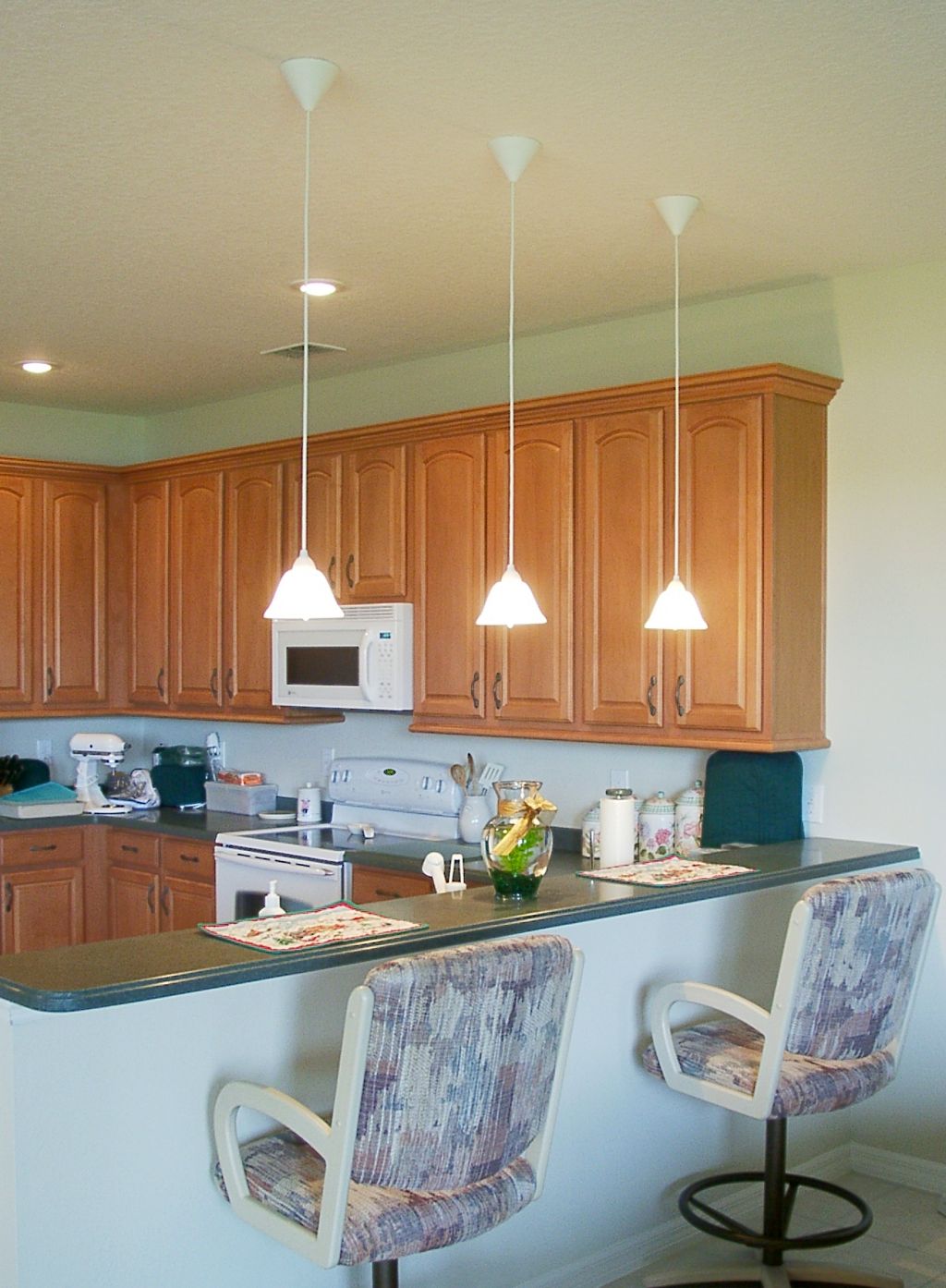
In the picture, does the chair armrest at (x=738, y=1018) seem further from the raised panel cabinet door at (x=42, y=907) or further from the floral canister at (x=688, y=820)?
the raised panel cabinet door at (x=42, y=907)

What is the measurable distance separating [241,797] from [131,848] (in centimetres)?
48

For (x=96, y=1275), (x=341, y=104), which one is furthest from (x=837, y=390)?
(x=96, y=1275)

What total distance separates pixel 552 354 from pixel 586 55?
7.65ft

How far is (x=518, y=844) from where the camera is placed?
3.15 metres

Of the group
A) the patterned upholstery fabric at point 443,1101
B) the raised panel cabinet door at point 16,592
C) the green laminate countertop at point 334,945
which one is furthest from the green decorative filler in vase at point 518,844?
the raised panel cabinet door at point 16,592

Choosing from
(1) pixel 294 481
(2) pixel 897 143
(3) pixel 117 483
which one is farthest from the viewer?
(3) pixel 117 483

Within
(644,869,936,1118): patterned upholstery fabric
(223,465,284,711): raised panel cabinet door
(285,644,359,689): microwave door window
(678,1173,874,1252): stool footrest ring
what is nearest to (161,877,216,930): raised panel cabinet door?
(223,465,284,711): raised panel cabinet door

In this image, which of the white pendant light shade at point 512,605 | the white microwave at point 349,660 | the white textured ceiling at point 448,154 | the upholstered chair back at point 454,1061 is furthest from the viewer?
the white microwave at point 349,660

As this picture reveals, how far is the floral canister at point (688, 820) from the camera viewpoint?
173 inches

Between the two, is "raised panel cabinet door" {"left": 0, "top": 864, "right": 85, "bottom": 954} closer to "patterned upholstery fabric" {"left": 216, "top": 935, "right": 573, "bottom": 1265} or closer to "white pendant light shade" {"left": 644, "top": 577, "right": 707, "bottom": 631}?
"white pendant light shade" {"left": 644, "top": 577, "right": 707, "bottom": 631}

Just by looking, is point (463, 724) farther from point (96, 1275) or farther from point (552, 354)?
point (96, 1275)

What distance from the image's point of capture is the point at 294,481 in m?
5.43

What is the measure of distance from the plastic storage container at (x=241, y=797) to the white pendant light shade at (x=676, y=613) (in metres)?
2.66

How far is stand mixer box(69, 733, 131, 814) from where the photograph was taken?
5945 millimetres
